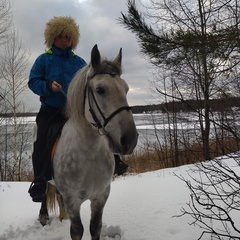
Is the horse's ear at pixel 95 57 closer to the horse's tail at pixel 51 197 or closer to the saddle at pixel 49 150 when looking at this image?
the saddle at pixel 49 150

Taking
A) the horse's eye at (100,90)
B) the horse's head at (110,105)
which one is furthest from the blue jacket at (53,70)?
the horse's eye at (100,90)

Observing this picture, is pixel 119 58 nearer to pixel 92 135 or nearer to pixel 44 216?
pixel 92 135

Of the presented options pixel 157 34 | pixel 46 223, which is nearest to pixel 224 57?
pixel 157 34

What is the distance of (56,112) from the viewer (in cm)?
331

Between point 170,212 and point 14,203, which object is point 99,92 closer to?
point 170,212

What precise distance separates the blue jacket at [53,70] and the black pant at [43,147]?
0.19 meters

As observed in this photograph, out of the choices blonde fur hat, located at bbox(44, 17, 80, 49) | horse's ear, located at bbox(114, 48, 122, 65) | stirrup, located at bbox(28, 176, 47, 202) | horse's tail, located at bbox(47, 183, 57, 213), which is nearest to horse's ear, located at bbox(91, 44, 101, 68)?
horse's ear, located at bbox(114, 48, 122, 65)

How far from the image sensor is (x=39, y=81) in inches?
124

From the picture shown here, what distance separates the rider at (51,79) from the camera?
315cm

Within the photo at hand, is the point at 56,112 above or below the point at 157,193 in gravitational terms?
above

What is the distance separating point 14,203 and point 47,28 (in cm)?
351

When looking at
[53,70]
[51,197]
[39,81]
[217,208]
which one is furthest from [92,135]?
[217,208]

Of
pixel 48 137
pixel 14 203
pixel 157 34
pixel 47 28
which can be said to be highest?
pixel 47 28

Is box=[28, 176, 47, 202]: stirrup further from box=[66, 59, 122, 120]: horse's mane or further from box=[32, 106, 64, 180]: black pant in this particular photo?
box=[66, 59, 122, 120]: horse's mane
